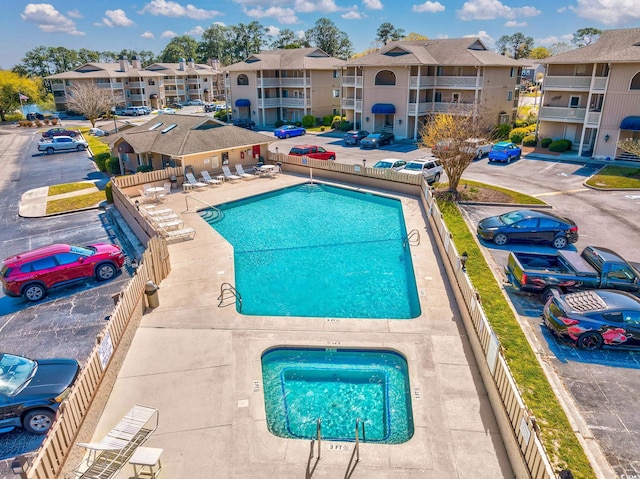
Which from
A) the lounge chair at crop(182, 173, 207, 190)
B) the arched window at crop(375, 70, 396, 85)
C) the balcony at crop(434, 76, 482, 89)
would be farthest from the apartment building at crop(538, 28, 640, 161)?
A: the lounge chair at crop(182, 173, 207, 190)

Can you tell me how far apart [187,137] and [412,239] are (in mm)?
18200

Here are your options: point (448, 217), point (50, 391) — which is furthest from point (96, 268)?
point (448, 217)

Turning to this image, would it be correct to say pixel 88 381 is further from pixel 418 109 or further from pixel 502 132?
pixel 502 132

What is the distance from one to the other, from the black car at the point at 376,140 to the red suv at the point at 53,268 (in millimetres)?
28699

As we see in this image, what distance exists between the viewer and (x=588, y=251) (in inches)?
634

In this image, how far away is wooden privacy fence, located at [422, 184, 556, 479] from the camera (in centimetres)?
776

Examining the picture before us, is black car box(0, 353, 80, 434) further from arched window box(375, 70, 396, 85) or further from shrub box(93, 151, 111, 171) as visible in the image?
arched window box(375, 70, 396, 85)

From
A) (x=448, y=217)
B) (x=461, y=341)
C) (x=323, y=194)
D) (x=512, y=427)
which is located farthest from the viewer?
(x=323, y=194)

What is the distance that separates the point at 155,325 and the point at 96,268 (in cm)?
564

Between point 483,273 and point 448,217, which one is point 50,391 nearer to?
point 483,273

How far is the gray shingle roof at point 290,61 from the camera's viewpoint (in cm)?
5575

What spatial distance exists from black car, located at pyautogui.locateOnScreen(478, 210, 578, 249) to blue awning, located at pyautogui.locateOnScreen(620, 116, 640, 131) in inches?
794

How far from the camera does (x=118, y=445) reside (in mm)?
8836

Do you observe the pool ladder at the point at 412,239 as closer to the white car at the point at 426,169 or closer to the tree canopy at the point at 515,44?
the white car at the point at 426,169
